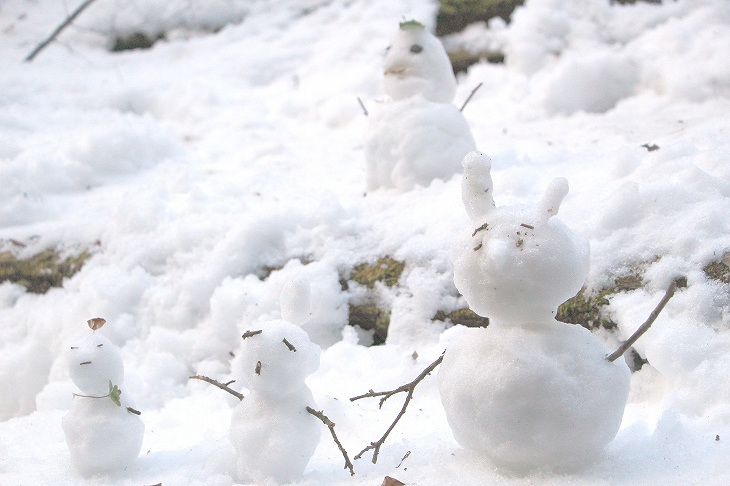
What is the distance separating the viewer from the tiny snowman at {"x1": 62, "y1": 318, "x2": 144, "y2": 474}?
1536 millimetres

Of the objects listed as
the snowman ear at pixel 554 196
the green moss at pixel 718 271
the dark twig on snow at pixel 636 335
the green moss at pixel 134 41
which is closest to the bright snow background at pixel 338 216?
the green moss at pixel 718 271

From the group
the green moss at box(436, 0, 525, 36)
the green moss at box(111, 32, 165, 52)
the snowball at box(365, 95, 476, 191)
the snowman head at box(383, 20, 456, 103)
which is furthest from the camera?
the green moss at box(111, 32, 165, 52)

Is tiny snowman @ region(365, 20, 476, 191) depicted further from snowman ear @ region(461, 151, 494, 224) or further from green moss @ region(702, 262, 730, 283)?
snowman ear @ region(461, 151, 494, 224)

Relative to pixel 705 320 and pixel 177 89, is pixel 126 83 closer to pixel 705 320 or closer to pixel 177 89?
pixel 177 89

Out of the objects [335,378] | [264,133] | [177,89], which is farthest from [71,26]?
[335,378]

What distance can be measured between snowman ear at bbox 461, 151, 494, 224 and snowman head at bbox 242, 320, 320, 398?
459 mm

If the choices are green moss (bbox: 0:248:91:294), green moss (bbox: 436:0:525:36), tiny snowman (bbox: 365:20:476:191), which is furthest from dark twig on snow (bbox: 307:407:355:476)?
green moss (bbox: 436:0:525:36)

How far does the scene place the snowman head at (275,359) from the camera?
1.37 m

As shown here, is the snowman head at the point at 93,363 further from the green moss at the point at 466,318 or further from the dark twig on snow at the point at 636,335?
the dark twig on snow at the point at 636,335

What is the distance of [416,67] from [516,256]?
70.3 inches

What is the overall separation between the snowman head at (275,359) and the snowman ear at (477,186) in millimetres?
459

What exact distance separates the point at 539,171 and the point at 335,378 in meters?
1.18

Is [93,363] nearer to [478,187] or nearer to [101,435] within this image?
[101,435]

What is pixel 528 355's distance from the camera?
1216 millimetres
